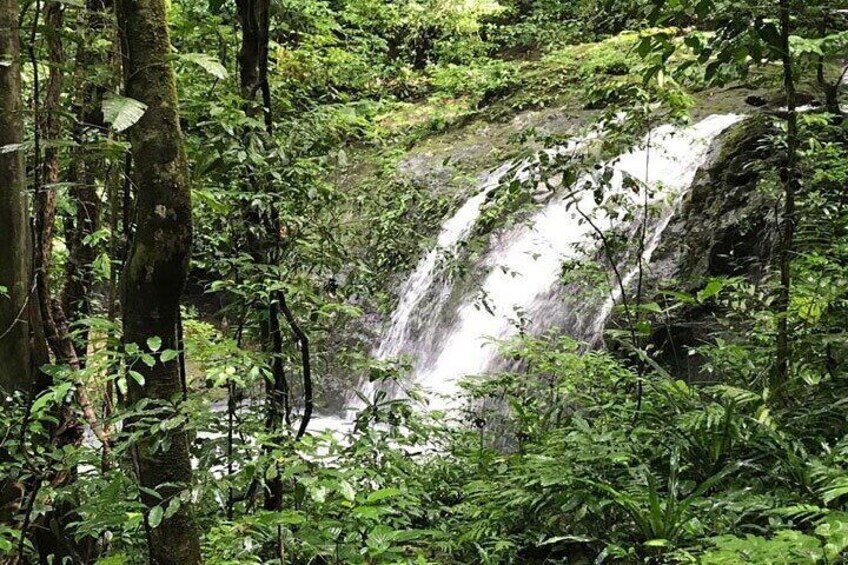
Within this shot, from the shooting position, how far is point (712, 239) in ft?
18.5

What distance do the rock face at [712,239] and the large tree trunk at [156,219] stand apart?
13.1ft

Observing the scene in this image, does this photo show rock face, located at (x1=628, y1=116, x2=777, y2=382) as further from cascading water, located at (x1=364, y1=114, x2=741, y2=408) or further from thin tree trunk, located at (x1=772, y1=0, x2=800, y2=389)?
thin tree trunk, located at (x1=772, y1=0, x2=800, y2=389)

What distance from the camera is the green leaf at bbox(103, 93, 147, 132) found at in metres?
1.48

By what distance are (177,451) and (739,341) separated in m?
3.92

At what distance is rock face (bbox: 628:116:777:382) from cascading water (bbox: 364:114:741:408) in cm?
41

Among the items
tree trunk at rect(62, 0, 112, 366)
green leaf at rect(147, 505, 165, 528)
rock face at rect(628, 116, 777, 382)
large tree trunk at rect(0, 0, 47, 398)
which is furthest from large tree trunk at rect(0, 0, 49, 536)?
rock face at rect(628, 116, 777, 382)

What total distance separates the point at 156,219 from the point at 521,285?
6015 mm

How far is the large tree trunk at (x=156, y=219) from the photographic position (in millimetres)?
1740

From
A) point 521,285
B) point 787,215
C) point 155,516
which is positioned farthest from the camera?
point 521,285

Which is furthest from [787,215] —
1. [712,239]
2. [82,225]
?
[82,225]

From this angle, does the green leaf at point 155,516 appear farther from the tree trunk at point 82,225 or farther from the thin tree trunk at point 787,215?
the thin tree trunk at point 787,215

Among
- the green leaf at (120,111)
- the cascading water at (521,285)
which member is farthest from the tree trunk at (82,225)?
the cascading water at (521,285)

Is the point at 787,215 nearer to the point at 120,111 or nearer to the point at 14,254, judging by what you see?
the point at 120,111

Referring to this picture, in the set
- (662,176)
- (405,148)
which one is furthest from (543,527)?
(405,148)
